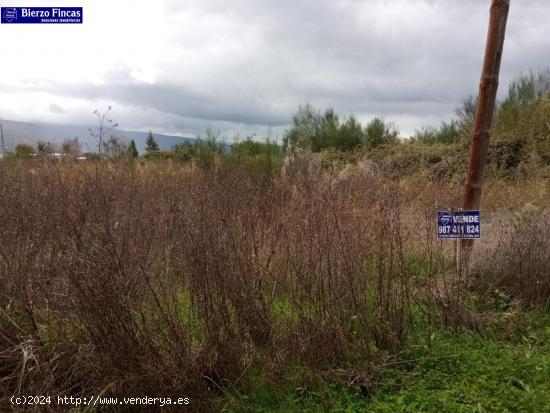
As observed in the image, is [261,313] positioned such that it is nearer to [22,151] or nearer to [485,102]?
[485,102]

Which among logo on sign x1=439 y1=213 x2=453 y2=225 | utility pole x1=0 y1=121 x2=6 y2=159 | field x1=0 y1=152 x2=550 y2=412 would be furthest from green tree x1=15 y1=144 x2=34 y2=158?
logo on sign x1=439 y1=213 x2=453 y2=225

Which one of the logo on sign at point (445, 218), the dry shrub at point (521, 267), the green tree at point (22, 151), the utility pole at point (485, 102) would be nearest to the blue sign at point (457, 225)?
the logo on sign at point (445, 218)

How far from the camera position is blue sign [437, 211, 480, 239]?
3.66m

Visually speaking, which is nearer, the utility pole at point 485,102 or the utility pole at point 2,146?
the utility pole at point 485,102

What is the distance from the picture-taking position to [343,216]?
435 cm

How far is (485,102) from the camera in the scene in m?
4.10

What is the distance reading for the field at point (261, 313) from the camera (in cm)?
257

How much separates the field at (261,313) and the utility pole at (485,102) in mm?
403

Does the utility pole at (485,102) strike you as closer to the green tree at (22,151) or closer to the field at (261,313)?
the field at (261,313)

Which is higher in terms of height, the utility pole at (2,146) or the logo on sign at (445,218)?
the utility pole at (2,146)

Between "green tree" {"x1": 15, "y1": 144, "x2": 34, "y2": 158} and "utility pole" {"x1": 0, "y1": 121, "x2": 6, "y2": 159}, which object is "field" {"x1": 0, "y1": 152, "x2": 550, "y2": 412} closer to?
"utility pole" {"x1": 0, "y1": 121, "x2": 6, "y2": 159}

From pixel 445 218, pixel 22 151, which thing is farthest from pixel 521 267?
pixel 22 151

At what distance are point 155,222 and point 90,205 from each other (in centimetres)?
58

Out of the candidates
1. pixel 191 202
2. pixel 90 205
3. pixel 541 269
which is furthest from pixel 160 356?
pixel 541 269
